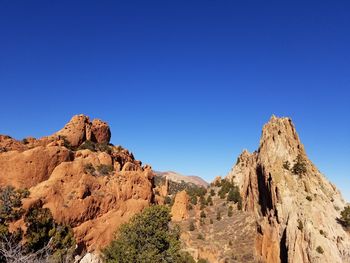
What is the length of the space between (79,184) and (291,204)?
2984cm

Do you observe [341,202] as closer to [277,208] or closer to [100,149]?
[277,208]

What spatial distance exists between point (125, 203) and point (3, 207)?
21343 mm

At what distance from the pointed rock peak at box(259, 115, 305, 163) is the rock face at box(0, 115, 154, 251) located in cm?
2393

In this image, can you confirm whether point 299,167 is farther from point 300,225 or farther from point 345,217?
point 300,225

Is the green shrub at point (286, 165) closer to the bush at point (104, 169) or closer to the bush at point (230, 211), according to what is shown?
the bush at point (230, 211)

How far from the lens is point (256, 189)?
6081 cm

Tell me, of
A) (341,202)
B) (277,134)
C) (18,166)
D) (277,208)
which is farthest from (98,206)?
(341,202)

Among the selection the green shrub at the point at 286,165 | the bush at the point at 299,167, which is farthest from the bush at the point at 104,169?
the bush at the point at 299,167

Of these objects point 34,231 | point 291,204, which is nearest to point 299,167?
point 291,204

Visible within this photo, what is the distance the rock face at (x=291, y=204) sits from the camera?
41688 mm

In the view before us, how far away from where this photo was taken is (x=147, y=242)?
93.3 feet

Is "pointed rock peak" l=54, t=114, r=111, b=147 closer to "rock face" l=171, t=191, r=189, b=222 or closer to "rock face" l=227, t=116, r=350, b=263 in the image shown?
"rock face" l=171, t=191, r=189, b=222

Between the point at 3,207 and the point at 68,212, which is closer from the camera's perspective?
the point at 3,207

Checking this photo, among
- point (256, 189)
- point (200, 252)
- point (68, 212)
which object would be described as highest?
point (256, 189)
